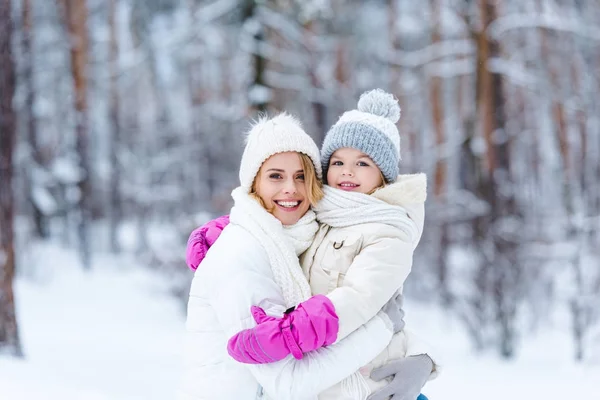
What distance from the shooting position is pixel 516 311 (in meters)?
8.09

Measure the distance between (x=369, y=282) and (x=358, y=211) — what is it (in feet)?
1.00

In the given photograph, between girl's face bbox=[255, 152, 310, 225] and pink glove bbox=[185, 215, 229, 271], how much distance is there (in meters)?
0.29

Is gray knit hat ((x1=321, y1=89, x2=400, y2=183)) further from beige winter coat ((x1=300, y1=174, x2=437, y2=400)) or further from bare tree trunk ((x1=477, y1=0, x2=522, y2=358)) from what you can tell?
bare tree trunk ((x1=477, y1=0, x2=522, y2=358))

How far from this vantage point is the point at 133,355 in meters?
7.78

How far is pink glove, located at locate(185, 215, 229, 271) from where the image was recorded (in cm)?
270

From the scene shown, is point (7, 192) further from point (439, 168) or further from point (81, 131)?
point (439, 168)

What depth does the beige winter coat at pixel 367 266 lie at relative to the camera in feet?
7.74

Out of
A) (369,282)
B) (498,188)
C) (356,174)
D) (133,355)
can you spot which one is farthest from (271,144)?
(498,188)

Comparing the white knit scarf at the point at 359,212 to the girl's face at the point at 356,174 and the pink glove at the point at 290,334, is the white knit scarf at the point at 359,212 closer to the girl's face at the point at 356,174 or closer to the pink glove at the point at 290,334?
the girl's face at the point at 356,174

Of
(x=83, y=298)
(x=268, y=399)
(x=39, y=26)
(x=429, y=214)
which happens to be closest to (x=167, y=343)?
(x=83, y=298)

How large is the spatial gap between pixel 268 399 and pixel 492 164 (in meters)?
9.43

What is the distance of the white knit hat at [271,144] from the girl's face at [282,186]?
0.10 ft

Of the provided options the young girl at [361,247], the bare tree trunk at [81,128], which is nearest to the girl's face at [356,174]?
the young girl at [361,247]

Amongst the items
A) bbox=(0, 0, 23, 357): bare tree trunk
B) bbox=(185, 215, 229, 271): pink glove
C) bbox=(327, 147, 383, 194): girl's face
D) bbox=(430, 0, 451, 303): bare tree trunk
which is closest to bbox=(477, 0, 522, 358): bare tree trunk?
bbox=(430, 0, 451, 303): bare tree trunk
